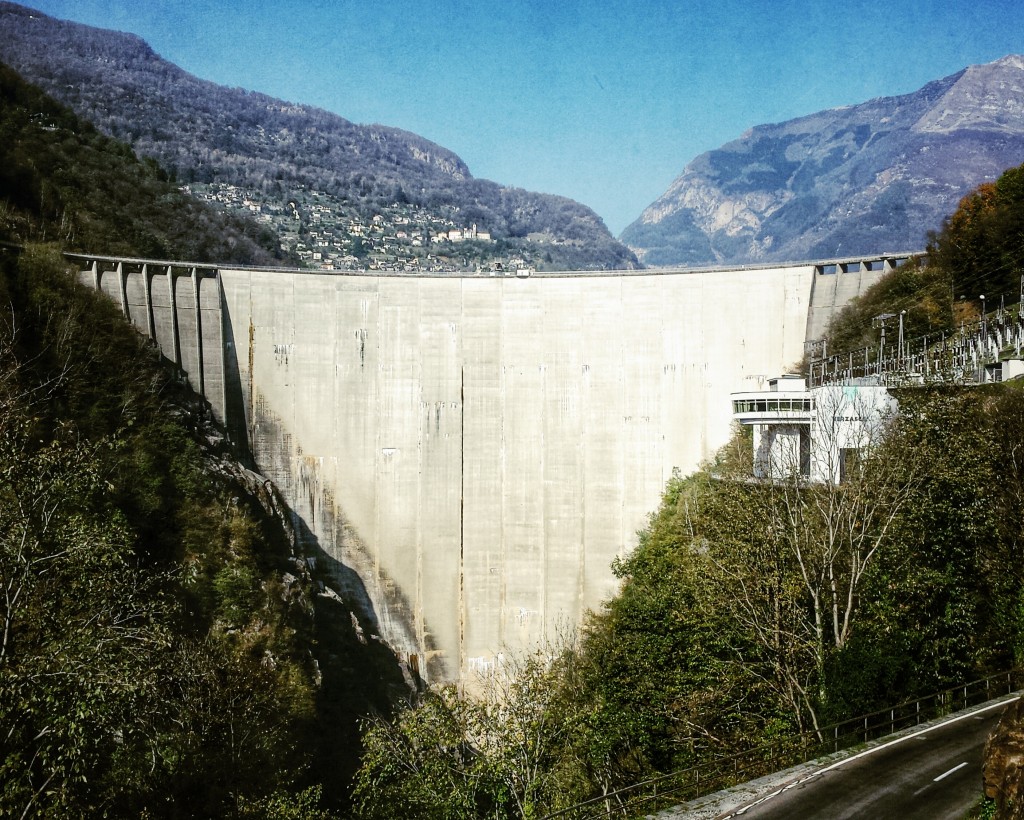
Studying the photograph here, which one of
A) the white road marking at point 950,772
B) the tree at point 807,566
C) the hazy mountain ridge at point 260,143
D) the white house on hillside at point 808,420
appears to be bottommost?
the white road marking at point 950,772

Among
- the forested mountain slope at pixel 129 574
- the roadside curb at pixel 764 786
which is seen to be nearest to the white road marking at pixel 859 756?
the roadside curb at pixel 764 786

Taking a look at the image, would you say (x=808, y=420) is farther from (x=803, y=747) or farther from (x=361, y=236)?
(x=361, y=236)

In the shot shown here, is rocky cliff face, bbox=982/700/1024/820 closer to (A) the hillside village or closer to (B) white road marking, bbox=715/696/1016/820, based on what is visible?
(B) white road marking, bbox=715/696/1016/820

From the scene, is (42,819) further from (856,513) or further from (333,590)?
(333,590)

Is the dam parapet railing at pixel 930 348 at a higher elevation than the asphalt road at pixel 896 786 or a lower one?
higher

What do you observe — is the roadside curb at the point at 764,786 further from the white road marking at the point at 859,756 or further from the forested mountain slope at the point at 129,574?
the forested mountain slope at the point at 129,574

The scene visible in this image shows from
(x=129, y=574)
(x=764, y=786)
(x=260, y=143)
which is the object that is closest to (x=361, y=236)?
(x=260, y=143)
